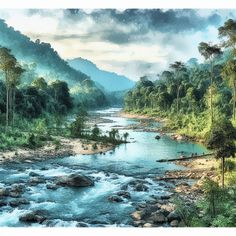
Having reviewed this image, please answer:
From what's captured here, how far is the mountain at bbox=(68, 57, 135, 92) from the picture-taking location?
28.4 feet

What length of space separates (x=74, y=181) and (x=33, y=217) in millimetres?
1569

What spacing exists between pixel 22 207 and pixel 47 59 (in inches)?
96.0

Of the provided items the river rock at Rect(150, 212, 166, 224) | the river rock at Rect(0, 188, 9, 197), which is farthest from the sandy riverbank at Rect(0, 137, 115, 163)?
the river rock at Rect(150, 212, 166, 224)

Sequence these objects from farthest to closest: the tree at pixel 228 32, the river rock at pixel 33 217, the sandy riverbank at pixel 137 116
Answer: the sandy riverbank at pixel 137 116
the tree at pixel 228 32
the river rock at pixel 33 217

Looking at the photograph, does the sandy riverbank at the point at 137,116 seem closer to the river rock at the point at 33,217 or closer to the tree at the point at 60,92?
the tree at the point at 60,92

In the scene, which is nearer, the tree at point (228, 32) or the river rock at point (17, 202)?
the tree at point (228, 32)

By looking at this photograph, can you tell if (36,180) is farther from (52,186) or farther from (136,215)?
(136,215)

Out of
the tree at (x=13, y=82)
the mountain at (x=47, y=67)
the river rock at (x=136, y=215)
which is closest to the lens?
the river rock at (x=136, y=215)

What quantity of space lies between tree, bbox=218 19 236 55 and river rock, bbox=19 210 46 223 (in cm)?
389

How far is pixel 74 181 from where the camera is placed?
932 cm

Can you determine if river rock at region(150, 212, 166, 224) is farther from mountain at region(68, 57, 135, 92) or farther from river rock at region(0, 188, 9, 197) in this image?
river rock at region(0, 188, 9, 197)

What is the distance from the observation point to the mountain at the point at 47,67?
8508 mm

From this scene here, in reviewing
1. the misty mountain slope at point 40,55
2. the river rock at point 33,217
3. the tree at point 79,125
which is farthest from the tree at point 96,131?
the river rock at point 33,217

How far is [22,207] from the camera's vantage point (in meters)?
8.43
